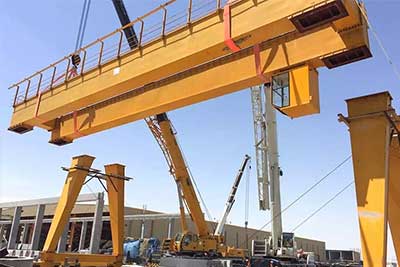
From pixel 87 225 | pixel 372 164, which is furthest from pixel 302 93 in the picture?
pixel 87 225

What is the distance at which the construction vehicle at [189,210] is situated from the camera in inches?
714

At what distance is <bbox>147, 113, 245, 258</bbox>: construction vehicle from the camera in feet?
59.5

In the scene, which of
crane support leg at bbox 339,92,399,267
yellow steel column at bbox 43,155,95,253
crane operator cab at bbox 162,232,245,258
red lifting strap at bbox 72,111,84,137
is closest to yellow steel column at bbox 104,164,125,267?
yellow steel column at bbox 43,155,95,253

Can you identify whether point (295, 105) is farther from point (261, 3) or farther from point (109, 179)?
point (109, 179)

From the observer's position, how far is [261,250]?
22141 millimetres

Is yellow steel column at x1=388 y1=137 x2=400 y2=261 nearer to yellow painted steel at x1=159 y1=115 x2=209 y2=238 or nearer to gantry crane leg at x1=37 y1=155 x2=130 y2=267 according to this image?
gantry crane leg at x1=37 y1=155 x2=130 y2=267

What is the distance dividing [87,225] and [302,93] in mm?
32558

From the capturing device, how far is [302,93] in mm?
7492

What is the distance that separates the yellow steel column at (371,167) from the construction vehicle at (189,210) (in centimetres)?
1130

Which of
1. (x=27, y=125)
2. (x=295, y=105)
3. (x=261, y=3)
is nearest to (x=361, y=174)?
(x=295, y=105)

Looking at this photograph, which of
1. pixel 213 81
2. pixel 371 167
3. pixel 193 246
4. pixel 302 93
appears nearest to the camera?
pixel 371 167

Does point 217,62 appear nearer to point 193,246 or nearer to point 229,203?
point 193,246

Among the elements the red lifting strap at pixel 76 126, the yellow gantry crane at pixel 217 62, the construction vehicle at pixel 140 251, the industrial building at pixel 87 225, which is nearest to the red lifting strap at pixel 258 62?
the yellow gantry crane at pixel 217 62

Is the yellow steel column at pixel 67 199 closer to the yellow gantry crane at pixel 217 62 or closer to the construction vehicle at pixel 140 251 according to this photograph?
the yellow gantry crane at pixel 217 62
